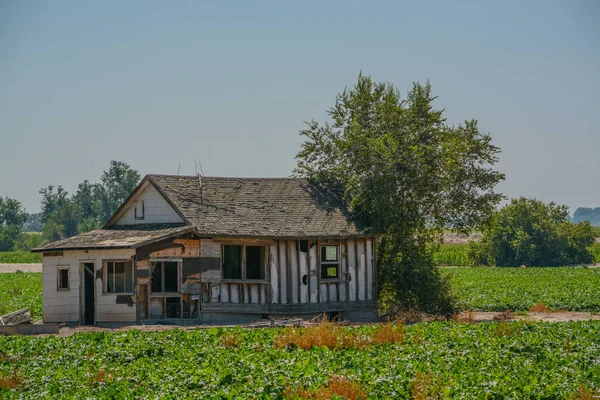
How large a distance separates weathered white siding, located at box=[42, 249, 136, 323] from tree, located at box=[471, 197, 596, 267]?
4544 centimetres

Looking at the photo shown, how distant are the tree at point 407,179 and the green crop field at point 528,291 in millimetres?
1971

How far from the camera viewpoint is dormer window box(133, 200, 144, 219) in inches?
1286

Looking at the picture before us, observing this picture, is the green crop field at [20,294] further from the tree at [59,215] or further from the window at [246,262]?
the tree at [59,215]

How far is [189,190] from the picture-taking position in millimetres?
32688

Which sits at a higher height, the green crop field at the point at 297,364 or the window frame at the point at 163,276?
the window frame at the point at 163,276

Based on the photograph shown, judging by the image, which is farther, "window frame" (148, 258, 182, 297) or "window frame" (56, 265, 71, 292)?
Answer: "window frame" (56, 265, 71, 292)

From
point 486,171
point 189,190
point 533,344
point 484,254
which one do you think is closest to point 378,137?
point 486,171

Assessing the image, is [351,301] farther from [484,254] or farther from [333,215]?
[484,254]

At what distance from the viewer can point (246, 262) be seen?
3125cm

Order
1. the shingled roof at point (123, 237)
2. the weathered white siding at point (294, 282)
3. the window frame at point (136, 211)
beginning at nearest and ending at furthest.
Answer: the shingled roof at point (123, 237)
the weathered white siding at point (294, 282)
the window frame at point (136, 211)

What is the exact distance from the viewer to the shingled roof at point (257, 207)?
30484 mm

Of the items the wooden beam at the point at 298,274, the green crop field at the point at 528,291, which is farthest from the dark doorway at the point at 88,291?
the green crop field at the point at 528,291

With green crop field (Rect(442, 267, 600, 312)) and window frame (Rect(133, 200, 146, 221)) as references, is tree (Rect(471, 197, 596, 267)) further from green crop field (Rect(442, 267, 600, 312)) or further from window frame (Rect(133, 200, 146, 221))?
window frame (Rect(133, 200, 146, 221))

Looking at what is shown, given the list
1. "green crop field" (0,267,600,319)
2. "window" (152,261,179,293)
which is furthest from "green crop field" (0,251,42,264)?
"window" (152,261,179,293)
